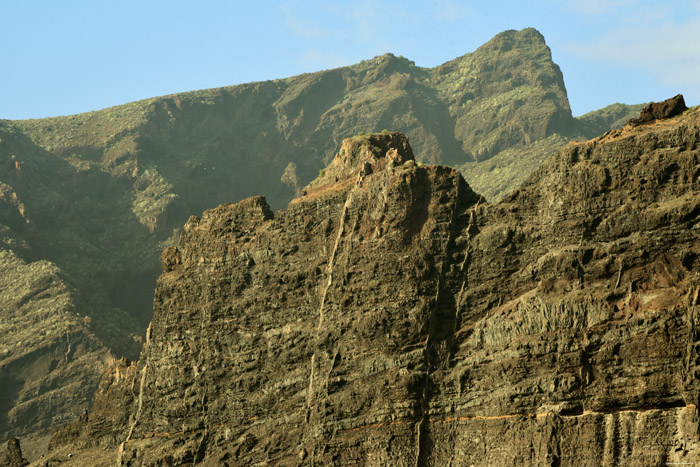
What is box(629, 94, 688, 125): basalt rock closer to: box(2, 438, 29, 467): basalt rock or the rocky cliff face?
the rocky cliff face

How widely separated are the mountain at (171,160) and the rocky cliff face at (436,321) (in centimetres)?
4132

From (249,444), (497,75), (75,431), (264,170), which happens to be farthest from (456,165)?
(249,444)

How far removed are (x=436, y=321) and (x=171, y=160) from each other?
95.1 metres

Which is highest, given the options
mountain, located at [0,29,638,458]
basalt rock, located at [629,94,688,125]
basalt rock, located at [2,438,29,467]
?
mountain, located at [0,29,638,458]

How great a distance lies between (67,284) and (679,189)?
7443 centimetres

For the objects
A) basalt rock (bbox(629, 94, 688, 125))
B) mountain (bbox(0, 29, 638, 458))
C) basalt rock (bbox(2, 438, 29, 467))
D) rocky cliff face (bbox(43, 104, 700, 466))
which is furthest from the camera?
mountain (bbox(0, 29, 638, 458))

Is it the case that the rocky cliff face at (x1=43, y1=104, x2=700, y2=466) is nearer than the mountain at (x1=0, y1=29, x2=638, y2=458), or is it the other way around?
the rocky cliff face at (x1=43, y1=104, x2=700, y2=466)

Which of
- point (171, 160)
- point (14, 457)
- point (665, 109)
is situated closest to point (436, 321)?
point (665, 109)

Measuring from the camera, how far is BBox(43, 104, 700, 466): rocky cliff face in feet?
159

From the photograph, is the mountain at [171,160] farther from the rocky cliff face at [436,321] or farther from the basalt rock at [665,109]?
the basalt rock at [665,109]

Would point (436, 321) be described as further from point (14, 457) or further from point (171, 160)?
point (171, 160)

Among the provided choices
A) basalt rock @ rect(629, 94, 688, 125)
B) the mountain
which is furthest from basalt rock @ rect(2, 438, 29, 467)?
basalt rock @ rect(629, 94, 688, 125)

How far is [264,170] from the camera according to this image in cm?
15075

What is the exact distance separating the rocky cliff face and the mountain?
41316 millimetres
